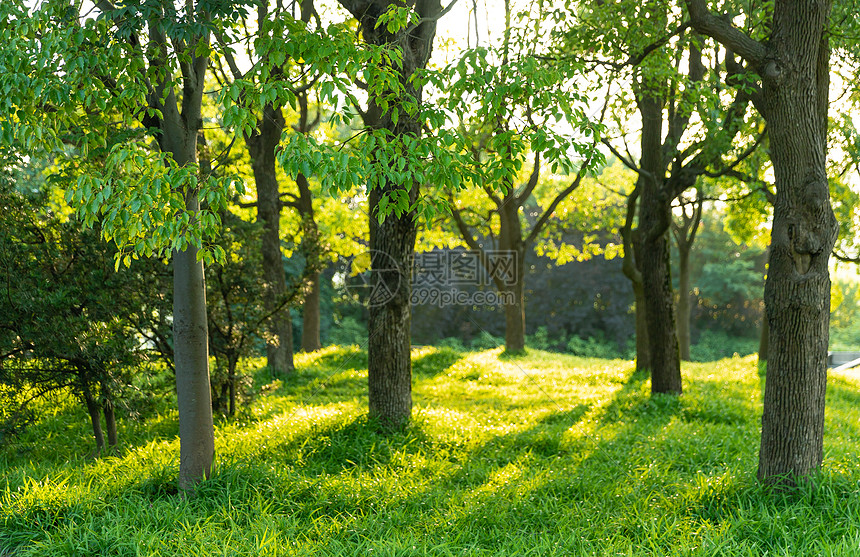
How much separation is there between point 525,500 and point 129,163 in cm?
407

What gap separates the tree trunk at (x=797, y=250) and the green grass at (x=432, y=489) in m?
0.42

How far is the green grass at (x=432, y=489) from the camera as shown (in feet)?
13.7

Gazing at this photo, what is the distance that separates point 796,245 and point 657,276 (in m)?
4.71

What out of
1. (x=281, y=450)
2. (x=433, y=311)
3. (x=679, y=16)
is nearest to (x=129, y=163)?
(x=281, y=450)

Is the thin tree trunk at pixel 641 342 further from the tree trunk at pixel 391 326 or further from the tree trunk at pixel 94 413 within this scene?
the tree trunk at pixel 94 413

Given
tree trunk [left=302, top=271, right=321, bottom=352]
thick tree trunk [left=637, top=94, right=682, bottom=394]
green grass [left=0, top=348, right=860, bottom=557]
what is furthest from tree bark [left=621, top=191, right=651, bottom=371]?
tree trunk [left=302, top=271, right=321, bottom=352]

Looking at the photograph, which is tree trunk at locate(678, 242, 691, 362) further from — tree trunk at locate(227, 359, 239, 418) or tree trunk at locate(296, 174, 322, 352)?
tree trunk at locate(227, 359, 239, 418)

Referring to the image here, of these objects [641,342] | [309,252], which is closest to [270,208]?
[309,252]

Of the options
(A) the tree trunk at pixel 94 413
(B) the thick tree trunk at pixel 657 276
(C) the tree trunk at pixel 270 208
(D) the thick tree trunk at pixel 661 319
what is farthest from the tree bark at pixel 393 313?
(D) the thick tree trunk at pixel 661 319

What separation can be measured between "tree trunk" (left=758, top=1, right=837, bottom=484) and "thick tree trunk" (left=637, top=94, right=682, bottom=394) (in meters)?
4.18

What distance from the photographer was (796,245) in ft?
15.6

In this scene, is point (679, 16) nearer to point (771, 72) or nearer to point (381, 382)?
point (771, 72)

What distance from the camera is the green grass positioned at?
13.7ft

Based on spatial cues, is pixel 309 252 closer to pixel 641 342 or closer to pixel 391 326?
pixel 391 326
